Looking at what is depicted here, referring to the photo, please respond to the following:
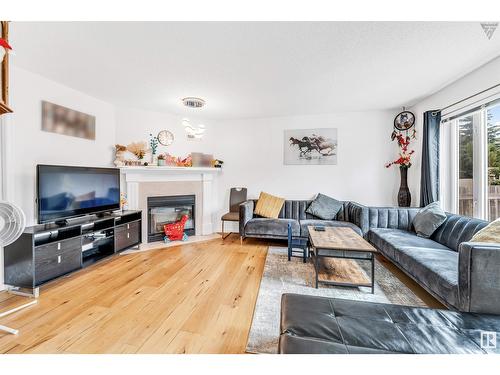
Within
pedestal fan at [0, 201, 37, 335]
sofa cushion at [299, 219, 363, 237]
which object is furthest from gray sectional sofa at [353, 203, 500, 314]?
pedestal fan at [0, 201, 37, 335]

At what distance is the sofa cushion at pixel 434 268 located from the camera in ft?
5.19

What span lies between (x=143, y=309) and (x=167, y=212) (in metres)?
2.44

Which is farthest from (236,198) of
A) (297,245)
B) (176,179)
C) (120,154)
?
(120,154)

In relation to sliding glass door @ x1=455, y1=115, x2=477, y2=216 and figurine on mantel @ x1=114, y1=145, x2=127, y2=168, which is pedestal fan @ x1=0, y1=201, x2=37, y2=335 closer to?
figurine on mantel @ x1=114, y1=145, x2=127, y2=168

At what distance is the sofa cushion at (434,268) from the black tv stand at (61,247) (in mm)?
3522

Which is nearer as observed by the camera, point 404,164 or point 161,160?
point 404,164

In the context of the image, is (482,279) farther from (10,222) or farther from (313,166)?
(10,222)

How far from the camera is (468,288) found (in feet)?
4.68

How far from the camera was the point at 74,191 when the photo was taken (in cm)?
259

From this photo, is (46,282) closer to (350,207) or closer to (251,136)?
(251,136)

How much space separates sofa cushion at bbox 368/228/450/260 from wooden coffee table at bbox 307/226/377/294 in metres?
0.43

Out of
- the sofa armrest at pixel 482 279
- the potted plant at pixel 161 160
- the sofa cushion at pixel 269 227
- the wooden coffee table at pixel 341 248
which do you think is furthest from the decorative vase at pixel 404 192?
the potted plant at pixel 161 160

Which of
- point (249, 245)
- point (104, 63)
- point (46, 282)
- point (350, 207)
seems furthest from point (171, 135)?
point (350, 207)

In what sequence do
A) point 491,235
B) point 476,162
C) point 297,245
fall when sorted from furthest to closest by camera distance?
point 297,245 < point 476,162 < point 491,235
